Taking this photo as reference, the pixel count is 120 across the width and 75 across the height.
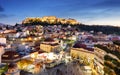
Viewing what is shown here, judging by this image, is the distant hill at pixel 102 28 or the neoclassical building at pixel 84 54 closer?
the neoclassical building at pixel 84 54

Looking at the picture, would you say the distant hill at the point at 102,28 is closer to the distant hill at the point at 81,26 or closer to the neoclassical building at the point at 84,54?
the distant hill at the point at 81,26

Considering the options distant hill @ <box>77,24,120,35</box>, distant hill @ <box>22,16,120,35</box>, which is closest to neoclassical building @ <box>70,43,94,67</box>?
distant hill @ <box>22,16,120,35</box>

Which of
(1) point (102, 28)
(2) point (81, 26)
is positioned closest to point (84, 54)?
(2) point (81, 26)

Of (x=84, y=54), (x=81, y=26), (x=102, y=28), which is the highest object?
(x=81, y=26)

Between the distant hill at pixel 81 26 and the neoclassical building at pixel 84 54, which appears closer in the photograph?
the neoclassical building at pixel 84 54

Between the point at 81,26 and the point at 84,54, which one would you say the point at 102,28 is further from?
the point at 84,54

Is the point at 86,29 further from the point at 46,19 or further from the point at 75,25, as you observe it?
the point at 46,19

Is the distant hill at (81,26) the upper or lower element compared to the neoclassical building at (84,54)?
upper

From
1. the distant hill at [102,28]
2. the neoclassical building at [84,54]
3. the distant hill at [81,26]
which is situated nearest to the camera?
the neoclassical building at [84,54]

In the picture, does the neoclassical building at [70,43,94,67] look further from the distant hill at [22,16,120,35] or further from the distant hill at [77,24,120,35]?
the distant hill at [77,24,120,35]

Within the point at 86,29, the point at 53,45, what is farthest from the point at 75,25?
the point at 53,45

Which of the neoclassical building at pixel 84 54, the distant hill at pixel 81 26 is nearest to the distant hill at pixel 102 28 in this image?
the distant hill at pixel 81 26

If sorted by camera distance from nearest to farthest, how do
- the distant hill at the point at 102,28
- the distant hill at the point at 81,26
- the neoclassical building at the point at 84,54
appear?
the neoclassical building at the point at 84,54 < the distant hill at the point at 81,26 < the distant hill at the point at 102,28
